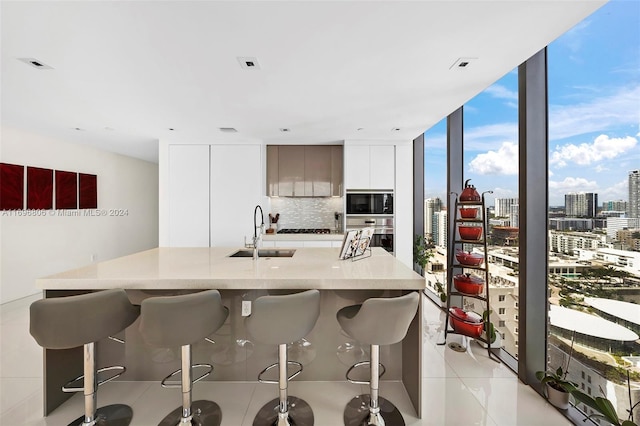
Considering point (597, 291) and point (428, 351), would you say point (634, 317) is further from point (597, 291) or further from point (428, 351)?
point (428, 351)

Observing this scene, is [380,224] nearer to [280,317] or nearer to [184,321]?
[280,317]

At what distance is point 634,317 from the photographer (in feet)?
5.40

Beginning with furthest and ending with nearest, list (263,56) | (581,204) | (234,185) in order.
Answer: (234,185) < (263,56) < (581,204)

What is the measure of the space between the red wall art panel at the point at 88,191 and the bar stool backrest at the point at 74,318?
468cm

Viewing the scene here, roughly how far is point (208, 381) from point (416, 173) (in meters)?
4.10

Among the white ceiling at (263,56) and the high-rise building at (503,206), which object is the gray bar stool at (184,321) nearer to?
the white ceiling at (263,56)

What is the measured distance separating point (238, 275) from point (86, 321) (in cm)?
→ 83

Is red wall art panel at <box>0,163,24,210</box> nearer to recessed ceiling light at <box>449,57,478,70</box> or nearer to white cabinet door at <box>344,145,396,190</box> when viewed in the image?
white cabinet door at <box>344,145,396,190</box>

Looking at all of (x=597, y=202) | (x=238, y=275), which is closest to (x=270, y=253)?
(x=238, y=275)

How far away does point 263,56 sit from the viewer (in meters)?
2.14

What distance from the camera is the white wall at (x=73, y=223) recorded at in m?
4.24

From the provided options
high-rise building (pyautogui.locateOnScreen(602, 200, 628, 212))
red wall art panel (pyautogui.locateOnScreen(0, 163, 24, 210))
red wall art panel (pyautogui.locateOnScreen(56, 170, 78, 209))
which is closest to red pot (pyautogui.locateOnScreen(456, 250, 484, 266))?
high-rise building (pyautogui.locateOnScreen(602, 200, 628, 212))

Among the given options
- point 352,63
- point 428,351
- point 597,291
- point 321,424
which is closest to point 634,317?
point 597,291

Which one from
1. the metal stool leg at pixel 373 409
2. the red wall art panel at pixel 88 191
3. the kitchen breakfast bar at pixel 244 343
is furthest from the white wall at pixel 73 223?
the metal stool leg at pixel 373 409
